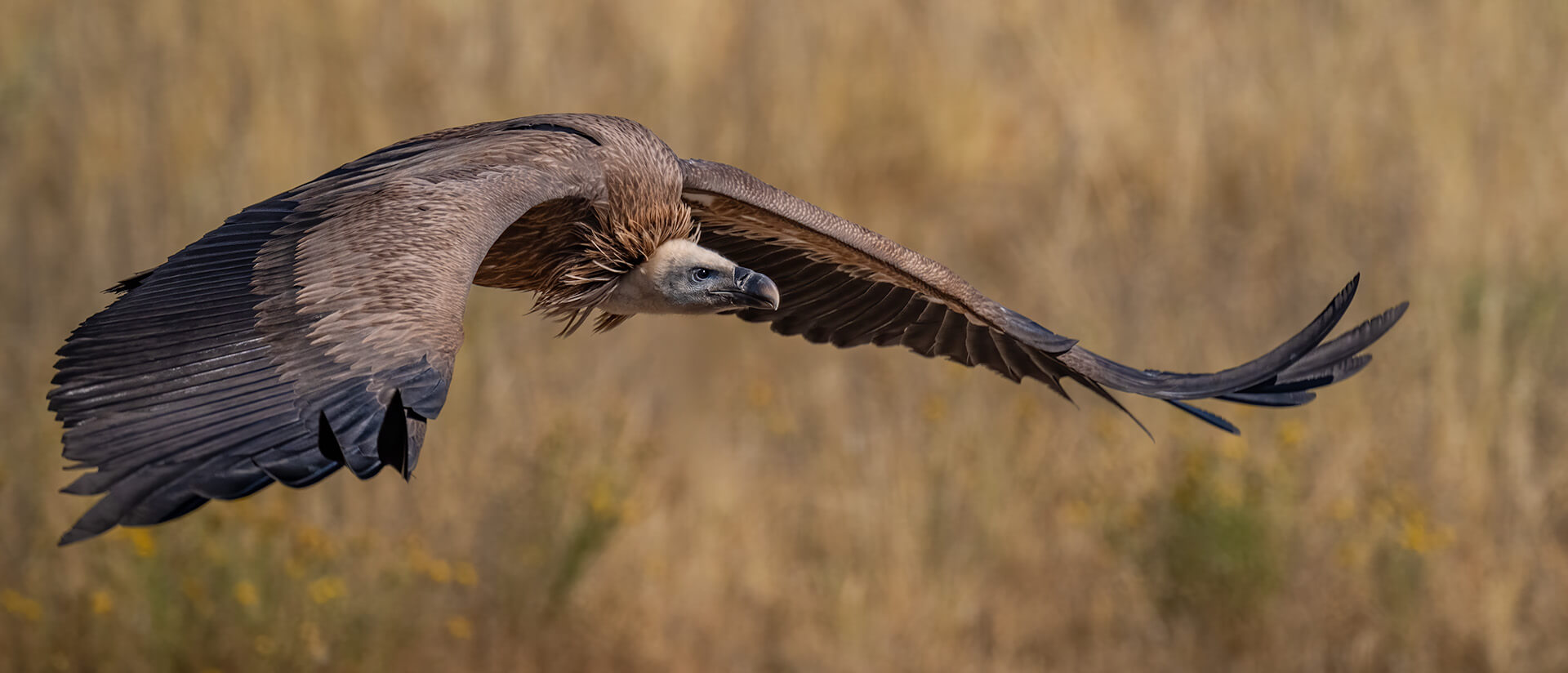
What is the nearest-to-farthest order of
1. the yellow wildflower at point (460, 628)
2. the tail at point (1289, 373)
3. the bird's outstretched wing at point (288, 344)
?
the bird's outstretched wing at point (288, 344) < the tail at point (1289, 373) < the yellow wildflower at point (460, 628)

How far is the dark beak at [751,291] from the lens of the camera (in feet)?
14.0

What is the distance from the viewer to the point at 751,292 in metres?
4.29

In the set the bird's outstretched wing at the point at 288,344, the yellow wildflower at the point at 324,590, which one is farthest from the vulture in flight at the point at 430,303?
the yellow wildflower at the point at 324,590

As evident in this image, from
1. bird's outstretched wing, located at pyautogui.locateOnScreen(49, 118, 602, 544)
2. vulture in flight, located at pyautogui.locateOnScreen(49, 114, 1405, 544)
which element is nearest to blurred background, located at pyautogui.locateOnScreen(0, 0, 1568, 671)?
vulture in flight, located at pyautogui.locateOnScreen(49, 114, 1405, 544)

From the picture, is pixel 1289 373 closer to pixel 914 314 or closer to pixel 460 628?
pixel 914 314

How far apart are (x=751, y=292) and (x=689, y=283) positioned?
18 cm

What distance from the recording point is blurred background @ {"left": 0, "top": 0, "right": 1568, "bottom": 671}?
6.65m

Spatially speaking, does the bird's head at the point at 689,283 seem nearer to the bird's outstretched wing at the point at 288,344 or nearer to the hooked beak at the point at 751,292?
the hooked beak at the point at 751,292

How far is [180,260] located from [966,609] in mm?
4508

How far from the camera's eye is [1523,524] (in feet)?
23.7

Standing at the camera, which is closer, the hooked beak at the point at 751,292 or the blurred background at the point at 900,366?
the hooked beak at the point at 751,292

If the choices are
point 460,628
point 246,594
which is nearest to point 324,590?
point 246,594

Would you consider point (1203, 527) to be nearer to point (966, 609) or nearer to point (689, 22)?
point (966, 609)

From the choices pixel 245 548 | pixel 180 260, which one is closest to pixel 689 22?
pixel 245 548
